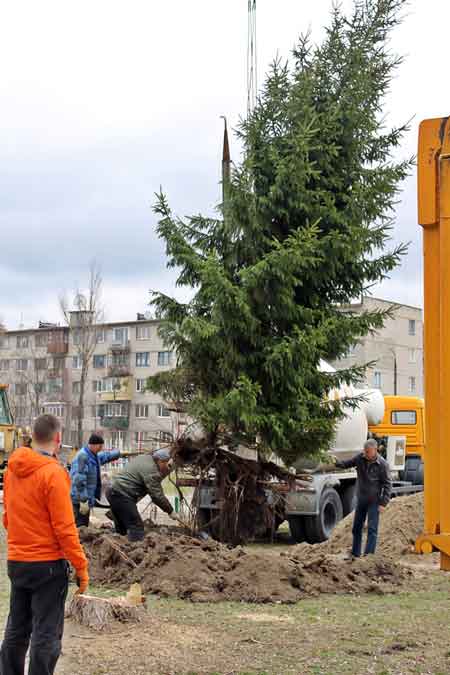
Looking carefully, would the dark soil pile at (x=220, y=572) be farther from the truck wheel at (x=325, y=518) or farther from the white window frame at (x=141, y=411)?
the white window frame at (x=141, y=411)

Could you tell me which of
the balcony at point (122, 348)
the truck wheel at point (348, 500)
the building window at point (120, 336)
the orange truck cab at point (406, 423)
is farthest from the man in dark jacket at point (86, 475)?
the building window at point (120, 336)

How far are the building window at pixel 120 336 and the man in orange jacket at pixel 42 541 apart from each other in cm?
7667

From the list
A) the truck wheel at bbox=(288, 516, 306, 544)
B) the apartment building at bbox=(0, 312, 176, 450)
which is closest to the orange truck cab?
the truck wheel at bbox=(288, 516, 306, 544)

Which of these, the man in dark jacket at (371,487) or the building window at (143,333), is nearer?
the man in dark jacket at (371,487)

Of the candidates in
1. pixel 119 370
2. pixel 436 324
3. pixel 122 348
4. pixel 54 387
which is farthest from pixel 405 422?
pixel 122 348

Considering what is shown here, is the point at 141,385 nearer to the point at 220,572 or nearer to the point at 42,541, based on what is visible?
the point at 220,572

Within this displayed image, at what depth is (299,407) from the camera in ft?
49.2

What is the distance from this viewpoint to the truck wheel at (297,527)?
1697 centimetres

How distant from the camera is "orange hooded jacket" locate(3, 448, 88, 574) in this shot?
5.76 metres

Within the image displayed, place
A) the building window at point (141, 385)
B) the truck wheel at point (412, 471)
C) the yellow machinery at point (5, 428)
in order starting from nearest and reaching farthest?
the building window at point (141, 385)
the yellow machinery at point (5, 428)
the truck wheel at point (412, 471)

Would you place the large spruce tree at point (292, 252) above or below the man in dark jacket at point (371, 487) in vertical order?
above

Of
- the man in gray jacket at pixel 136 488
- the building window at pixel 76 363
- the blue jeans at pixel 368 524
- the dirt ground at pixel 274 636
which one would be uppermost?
the building window at pixel 76 363

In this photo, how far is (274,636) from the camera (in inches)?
328

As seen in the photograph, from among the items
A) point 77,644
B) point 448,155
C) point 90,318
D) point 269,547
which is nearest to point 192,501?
point 269,547
